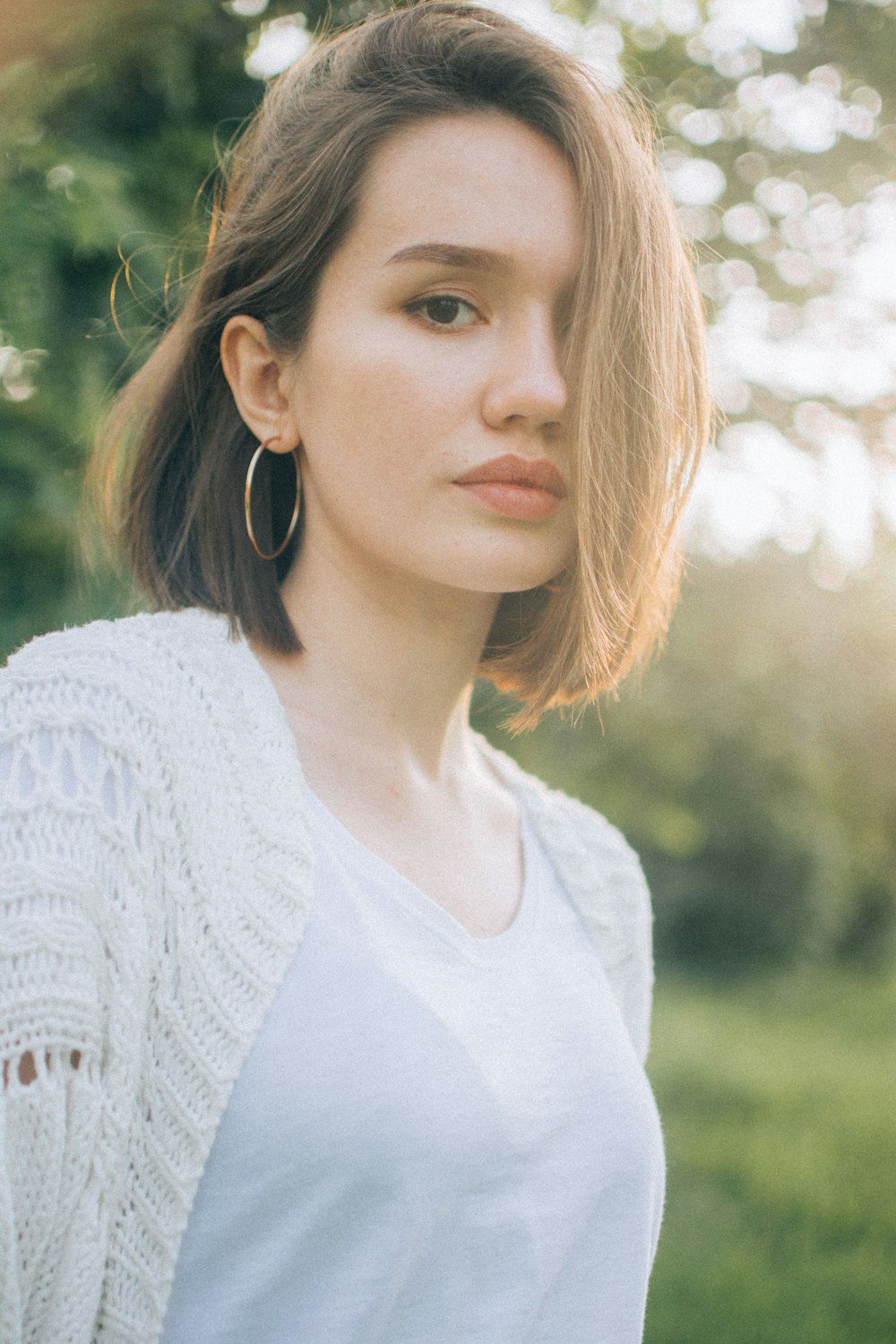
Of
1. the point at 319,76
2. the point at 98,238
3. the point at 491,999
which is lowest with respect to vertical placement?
the point at 491,999

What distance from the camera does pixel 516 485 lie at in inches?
61.1

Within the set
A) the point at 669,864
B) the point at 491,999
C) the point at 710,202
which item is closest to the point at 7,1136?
the point at 491,999

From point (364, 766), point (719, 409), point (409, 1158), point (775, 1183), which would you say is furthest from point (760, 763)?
point (409, 1158)

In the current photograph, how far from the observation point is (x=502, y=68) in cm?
162

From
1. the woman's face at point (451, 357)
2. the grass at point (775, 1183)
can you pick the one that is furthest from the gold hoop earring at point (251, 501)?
the grass at point (775, 1183)

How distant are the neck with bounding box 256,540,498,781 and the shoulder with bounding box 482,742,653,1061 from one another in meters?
0.31

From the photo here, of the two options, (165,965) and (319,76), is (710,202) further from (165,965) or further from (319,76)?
(165,965)

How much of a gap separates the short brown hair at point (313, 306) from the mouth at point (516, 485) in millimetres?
36

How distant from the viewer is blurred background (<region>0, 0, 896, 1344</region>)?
82.7 inches

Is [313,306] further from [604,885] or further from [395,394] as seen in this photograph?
[604,885]

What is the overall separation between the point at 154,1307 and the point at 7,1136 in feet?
0.83

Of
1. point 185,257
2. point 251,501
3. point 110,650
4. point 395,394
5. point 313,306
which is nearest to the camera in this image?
point 110,650

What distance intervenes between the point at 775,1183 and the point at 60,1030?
15.4 feet

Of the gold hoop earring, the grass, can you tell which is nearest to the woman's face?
the gold hoop earring
